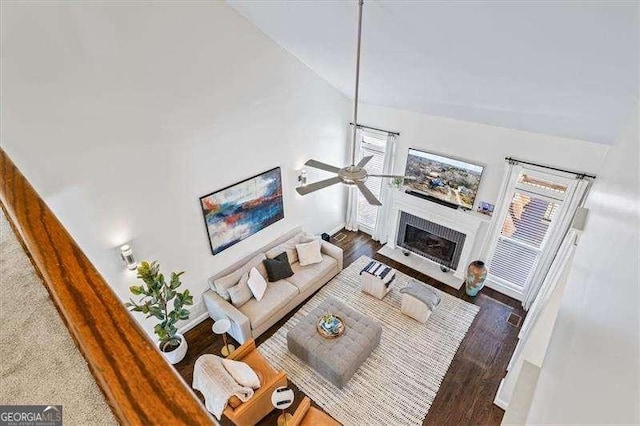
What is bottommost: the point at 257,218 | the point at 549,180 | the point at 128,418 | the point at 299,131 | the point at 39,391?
the point at 257,218

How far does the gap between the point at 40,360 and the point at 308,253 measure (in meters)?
5.25

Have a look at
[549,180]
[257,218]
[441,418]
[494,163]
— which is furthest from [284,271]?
[549,180]

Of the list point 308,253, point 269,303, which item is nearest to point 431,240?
point 308,253

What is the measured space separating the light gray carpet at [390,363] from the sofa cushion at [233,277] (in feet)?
3.18

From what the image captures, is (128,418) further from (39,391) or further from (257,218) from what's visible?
(257,218)

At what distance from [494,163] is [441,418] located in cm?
376

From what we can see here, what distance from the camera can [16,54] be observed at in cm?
288

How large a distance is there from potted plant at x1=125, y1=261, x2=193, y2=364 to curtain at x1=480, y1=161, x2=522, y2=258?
16.2ft

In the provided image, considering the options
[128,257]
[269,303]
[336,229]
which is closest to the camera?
[128,257]

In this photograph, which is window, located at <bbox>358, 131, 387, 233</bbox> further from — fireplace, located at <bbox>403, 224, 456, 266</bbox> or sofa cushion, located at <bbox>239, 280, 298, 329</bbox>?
sofa cushion, located at <bbox>239, 280, 298, 329</bbox>

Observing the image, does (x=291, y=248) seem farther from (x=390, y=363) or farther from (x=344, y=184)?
(x=344, y=184)

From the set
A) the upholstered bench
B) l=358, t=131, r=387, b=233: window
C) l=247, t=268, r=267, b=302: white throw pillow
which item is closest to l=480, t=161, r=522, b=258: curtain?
the upholstered bench

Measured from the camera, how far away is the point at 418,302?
17.1 feet

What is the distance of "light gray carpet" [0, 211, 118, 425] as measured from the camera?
0.70 metres
